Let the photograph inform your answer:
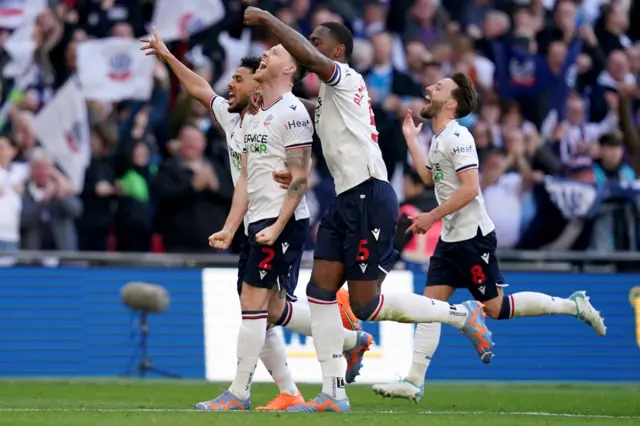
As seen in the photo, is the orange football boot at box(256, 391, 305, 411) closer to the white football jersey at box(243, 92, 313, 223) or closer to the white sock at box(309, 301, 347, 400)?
the white sock at box(309, 301, 347, 400)

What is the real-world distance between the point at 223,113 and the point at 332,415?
2.94m

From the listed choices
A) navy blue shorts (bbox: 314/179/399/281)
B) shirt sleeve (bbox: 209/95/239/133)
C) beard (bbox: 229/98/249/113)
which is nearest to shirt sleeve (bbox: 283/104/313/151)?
navy blue shorts (bbox: 314/179/399/281)

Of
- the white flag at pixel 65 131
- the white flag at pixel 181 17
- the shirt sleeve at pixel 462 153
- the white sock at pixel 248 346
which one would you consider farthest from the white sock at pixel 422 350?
the white flag at pixel 181 17

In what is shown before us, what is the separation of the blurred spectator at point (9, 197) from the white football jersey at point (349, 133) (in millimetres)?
7046

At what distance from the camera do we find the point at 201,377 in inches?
623

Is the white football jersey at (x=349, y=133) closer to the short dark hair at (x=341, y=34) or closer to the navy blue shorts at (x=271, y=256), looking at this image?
the short dark hair at (x=341, y=34)

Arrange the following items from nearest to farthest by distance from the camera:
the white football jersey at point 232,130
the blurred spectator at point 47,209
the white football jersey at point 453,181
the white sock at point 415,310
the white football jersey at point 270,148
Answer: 1. the white football jersey at point 270,148
2. the white sock at point 415,310
3. the white football jersey at point 232,130
4. the white football jersey at point 453,181
5. the blurred spectator at point 47,209

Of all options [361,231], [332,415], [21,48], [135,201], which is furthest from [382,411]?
[21,48]

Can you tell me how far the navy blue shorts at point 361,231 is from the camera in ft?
32.2

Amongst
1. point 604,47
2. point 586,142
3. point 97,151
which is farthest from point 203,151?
point 604,47

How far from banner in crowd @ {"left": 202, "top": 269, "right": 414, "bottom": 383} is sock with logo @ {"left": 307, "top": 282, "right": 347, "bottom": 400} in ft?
18.5

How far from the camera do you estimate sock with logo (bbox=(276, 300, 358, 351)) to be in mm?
10713

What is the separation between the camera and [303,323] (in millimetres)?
10859

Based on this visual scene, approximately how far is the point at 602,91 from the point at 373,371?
619cm
